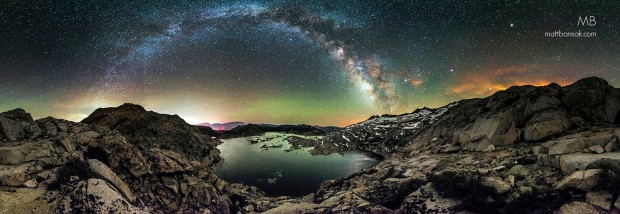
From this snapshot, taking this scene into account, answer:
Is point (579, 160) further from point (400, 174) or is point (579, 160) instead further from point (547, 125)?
point (400, 174)

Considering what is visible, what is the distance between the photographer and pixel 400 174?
2762cm

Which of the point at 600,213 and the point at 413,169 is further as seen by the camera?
the point at 413,169

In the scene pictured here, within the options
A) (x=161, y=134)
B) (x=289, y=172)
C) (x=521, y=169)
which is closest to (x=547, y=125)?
(x=521, y=169)

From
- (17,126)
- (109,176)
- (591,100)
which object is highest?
(591,100)

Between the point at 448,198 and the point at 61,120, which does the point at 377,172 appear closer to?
the point at 448,198

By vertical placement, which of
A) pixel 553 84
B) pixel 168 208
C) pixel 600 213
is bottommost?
pixel 168 208

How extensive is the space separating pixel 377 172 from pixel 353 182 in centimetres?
457

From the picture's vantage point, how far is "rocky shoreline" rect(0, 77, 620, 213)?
1518cm

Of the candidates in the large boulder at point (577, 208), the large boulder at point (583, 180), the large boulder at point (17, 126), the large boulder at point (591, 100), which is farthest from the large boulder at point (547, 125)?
the large boulder at point (17, 126)

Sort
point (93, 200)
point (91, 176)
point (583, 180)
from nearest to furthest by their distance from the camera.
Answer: point (583, 180) < point (93, 200) < point (91, 176)

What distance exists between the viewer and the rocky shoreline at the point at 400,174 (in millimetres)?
15180

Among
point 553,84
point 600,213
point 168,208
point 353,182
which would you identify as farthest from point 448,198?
point 553,84

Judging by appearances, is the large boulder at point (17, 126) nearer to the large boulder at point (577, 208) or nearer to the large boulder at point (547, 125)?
the large boulder at point (577, 208)

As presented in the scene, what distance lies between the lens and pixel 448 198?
19.3m
